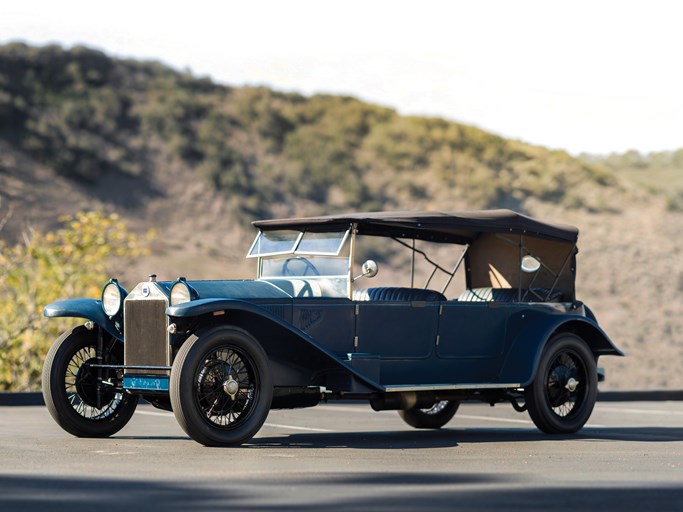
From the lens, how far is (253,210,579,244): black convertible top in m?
12.2

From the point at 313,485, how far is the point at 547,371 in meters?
5.21

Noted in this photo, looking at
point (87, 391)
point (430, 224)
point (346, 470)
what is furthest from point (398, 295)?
point (346, 470)

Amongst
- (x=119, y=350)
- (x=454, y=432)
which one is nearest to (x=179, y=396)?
(x=119, y=350)

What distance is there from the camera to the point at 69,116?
1847 inches

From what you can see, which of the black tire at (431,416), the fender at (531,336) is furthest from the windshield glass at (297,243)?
the black tire at (431,416)

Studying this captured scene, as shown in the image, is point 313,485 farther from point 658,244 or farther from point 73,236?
point 658,244

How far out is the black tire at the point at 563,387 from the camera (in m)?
12.5

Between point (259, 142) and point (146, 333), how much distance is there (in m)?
40.2

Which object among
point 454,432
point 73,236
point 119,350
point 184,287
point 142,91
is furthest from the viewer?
point 142,91

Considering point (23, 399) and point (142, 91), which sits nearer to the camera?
point (23, 399)

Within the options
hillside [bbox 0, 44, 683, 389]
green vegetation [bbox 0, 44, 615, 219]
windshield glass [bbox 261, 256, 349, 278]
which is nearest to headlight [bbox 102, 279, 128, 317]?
windshield glass [bbox 261, 256, 349, 278]

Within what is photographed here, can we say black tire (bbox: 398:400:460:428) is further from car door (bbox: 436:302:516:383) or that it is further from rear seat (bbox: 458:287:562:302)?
car door (bbox: 436:302:516:383)

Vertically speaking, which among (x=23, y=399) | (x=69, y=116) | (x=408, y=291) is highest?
(x=69, y=116)

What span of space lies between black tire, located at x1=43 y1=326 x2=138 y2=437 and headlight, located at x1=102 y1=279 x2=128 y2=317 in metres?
0.28
